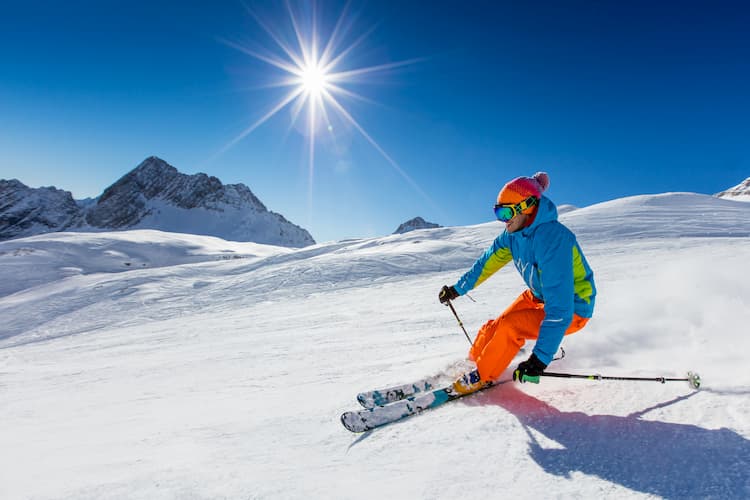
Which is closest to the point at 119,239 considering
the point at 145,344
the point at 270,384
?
the point at 145,344

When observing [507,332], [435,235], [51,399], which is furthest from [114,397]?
[435,235]

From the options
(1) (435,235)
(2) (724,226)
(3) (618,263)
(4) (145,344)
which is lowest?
(4) (145,344)

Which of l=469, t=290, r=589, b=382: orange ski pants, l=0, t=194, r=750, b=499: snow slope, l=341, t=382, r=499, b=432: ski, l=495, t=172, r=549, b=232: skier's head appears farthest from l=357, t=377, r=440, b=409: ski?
l=495, t=172, r=549, b=232: skier's head

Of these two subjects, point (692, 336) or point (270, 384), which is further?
point (270, 384)

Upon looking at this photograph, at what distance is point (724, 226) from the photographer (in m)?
16.0

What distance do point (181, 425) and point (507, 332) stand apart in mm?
2983

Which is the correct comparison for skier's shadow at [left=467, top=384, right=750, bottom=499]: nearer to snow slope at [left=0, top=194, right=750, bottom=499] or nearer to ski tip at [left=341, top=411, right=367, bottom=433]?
snow slope at [left=0, top=194, right=750, bottom=499]

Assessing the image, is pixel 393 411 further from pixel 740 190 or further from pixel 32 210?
pixel 32 210

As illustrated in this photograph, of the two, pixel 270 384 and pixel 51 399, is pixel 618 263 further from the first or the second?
pixel 51 399

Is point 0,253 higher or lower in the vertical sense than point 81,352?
higher

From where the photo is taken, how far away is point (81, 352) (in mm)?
8555

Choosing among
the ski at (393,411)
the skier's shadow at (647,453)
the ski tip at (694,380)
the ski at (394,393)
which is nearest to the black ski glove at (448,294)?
the ski at (394,393)

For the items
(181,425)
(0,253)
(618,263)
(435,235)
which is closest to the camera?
(181,425)

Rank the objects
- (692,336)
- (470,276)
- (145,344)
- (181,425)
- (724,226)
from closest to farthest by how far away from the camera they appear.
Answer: (181,425)
(692,336)
(470,276)
(145,344)
(724,226)
